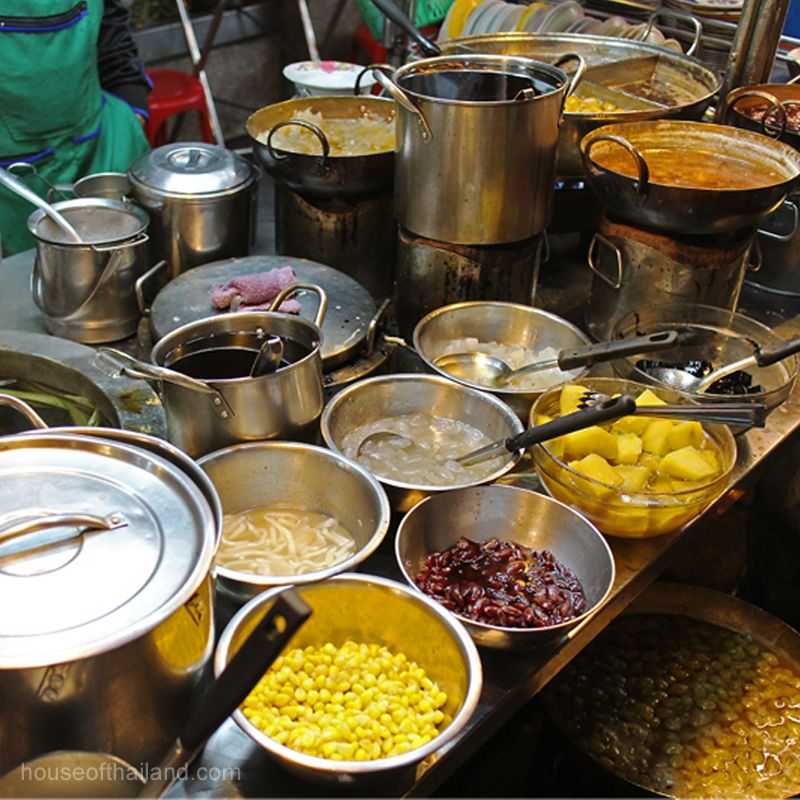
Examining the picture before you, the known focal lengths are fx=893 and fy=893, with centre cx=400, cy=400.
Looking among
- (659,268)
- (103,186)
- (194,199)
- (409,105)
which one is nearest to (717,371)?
(659,268)

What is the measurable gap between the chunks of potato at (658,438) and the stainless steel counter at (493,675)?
18cm

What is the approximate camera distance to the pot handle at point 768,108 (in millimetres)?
2529

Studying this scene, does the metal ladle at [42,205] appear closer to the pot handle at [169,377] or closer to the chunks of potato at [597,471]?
the pot handle at [169,377]

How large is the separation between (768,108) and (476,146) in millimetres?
1119

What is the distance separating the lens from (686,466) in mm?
1834

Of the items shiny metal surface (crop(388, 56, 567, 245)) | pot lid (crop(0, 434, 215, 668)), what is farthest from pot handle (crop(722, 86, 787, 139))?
pot lid (crop(0, 434, 215, 668))

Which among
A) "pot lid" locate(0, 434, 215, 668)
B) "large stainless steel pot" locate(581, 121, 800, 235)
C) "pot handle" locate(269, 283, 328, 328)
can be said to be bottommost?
"pot handle" locate(269, 283, 328, 328)

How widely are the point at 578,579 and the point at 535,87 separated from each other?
125cm

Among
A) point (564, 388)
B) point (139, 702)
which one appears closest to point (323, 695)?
point (139, 702)

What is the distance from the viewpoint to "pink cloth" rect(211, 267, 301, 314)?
2143mm

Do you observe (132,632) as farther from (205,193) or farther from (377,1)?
(377,1)

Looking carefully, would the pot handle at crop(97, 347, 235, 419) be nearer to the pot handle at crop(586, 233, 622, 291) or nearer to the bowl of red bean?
the bowl of red bean

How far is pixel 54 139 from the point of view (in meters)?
3.43

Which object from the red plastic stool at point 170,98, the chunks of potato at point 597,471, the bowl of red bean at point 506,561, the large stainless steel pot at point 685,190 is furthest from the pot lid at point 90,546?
the red plastic stool at point 170,98
